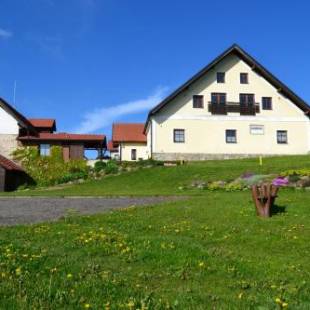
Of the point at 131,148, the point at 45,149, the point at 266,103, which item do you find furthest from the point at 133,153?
the point at 266,103

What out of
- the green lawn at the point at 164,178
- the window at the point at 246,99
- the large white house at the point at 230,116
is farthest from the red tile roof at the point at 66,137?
the window at the point at 246,99

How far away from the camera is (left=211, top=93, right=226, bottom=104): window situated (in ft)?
148

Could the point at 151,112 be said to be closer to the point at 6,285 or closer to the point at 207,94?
the point at 207,94

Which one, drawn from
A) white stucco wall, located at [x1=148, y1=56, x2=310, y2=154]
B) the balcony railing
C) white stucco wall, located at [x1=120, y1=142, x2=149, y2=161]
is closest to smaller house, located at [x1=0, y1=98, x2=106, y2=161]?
white stucco wall, located at [x1=120, y1=142, x2=149, y2=161]

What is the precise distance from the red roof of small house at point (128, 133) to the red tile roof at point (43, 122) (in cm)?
648

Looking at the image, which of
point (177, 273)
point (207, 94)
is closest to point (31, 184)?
point (207, 94)

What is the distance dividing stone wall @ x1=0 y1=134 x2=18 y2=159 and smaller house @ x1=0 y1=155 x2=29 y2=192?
1.58 metres

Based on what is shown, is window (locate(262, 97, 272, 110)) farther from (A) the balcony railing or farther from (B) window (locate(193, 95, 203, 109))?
(B) window (locate(193, 95, 203, 109))

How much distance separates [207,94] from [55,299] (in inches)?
1587

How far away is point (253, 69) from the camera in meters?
45.9

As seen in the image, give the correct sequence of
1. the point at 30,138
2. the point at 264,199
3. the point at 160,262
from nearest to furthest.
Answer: the point at 160,262 < the point at 264,199 < the point at 30,138

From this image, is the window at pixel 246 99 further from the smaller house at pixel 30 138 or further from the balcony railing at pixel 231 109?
the smaller house at pixel 30 138

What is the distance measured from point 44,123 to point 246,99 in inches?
819

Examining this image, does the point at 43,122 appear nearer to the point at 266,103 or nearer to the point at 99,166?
the point at 99,166
